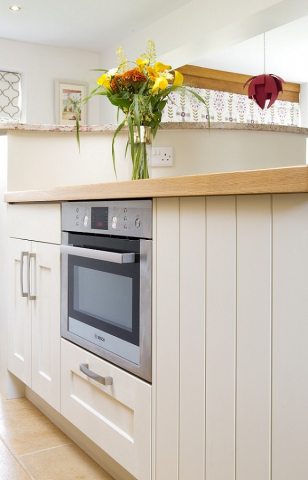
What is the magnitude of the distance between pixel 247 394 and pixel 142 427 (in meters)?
0.46

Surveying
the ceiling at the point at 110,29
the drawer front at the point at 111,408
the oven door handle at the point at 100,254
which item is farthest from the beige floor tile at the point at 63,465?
the ceiling at the point at 110,29

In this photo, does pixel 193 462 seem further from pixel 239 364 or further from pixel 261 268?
pixel 261 268

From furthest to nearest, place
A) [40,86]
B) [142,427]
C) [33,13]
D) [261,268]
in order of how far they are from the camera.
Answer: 1. [40,86]
2. [33,13]
3. [142,427]
4. [261,268]

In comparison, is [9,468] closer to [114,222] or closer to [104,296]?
[104,296]

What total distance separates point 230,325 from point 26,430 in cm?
137

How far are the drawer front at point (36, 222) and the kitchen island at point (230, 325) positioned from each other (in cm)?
66

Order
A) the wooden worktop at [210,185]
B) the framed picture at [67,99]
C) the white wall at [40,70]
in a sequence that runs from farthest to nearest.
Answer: the framed picture at [67,99] < the white wall at [40,70] < the wooden worktop at [210,185]

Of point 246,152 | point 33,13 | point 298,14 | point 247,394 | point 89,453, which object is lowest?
point 89,453

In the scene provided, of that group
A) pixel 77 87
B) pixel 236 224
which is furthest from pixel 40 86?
pixel 236 224

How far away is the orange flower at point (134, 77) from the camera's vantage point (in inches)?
79.3

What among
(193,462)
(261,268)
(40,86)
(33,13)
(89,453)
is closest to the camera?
(261,268)

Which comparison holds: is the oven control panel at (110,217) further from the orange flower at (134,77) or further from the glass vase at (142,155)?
the orange flower at (134,77)

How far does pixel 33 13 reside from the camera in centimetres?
464

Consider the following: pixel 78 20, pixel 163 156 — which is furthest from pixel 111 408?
pixel 78 20
